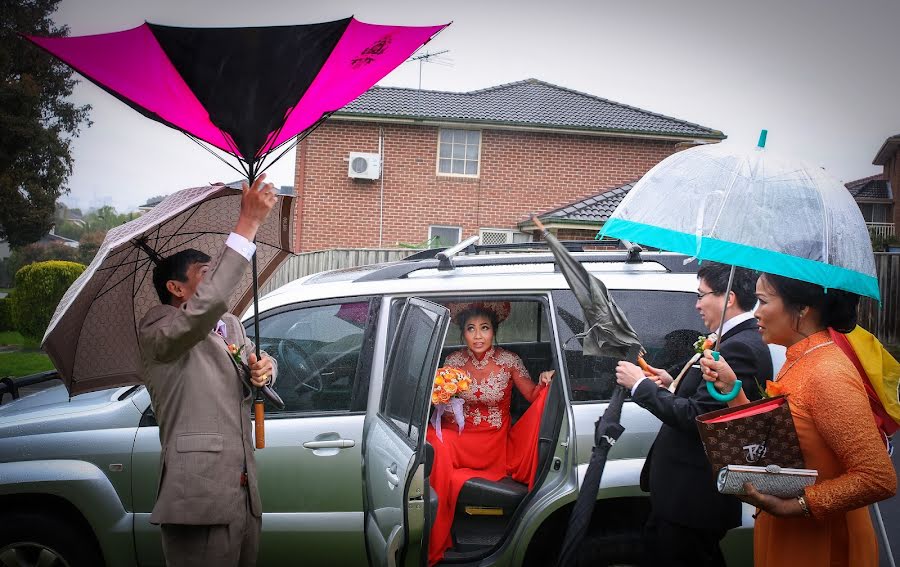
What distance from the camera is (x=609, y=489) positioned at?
3434 millimetres

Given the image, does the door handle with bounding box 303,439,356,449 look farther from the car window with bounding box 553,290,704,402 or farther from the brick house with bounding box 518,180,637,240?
the brick house with bounding box 518,180,637,240

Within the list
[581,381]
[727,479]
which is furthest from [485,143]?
[727,479]

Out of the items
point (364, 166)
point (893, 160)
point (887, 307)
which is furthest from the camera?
point (893, 160)

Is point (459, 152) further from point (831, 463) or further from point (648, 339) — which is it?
point (831, 463)

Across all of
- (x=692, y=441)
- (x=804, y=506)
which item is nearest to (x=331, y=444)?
(x=692, y=441)

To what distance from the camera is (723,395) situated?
2.67 metres

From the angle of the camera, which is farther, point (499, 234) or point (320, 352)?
point (499, 234)

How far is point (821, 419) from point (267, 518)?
2.62 m

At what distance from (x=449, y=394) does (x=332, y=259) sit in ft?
39.9

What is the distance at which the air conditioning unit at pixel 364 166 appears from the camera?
1925cm

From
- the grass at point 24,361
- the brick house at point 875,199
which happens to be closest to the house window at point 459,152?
the grass at point 24,361

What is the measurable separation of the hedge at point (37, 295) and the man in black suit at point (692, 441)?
15803 mm

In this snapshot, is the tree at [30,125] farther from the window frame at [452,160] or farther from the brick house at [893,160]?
the brick house at [893,160]

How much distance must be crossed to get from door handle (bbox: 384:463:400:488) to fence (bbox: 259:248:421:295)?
13118mm
